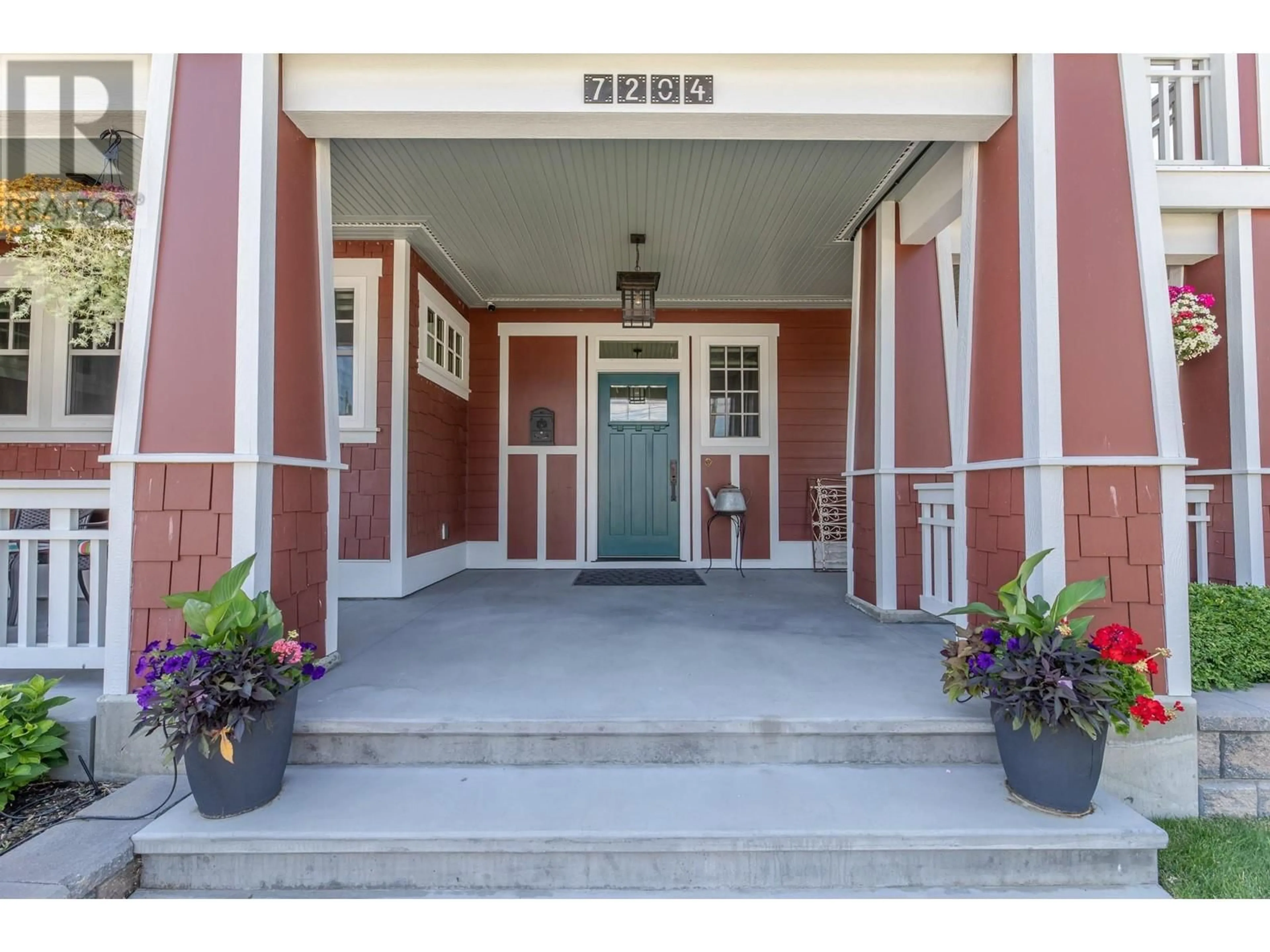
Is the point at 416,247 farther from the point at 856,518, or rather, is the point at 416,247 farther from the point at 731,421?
the point at 856,518

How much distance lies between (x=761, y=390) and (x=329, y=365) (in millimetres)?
4313

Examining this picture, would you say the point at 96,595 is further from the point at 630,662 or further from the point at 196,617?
the point at 630,662

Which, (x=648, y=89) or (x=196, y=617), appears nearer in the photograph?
(x=196, y=617)

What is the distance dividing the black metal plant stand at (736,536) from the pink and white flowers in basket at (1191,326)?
344 centimetres

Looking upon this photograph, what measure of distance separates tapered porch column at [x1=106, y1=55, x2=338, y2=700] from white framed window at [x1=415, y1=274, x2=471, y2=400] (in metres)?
2.42

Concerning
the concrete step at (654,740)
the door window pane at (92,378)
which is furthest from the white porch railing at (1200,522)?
the door window pane at (92,378)

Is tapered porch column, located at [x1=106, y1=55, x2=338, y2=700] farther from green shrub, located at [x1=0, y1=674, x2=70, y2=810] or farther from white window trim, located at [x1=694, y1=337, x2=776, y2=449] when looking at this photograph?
white window trim, located at [x1=694, y1=337, x2=776, y2=449]

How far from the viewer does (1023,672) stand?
1827 millimetres

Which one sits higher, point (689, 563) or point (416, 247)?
point (416, 247)

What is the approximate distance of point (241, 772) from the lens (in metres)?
1.81

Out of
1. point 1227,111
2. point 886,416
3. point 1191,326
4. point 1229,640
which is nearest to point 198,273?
point 886,416

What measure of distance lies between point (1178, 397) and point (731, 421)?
13.5ft

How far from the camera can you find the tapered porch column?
87.8 inches
